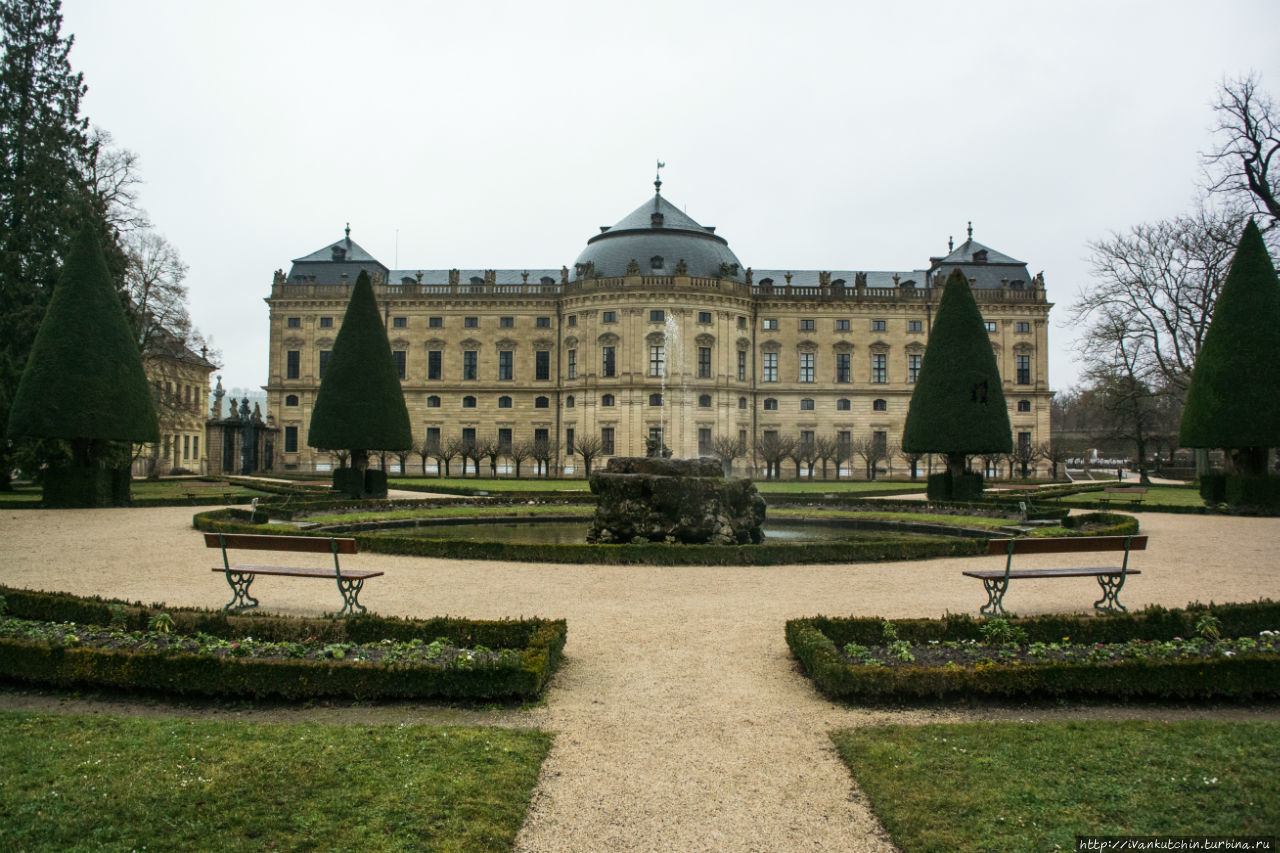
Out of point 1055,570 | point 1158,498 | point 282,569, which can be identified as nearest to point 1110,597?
point 1055,570

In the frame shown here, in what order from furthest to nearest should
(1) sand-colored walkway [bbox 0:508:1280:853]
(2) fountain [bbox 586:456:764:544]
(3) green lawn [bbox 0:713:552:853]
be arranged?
(2) fountain [bbox 586:456:764:544], (1) sand-colored walkway [bbox 0:508:1280:853], (3) green lawn [bbox 0:713:552:853]

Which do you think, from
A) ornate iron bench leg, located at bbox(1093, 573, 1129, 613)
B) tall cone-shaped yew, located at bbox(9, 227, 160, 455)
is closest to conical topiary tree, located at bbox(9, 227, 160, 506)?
tall cone-shaped yew, located at bbox(9, 227, 160, 455)

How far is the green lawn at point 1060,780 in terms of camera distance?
3650 millimetres

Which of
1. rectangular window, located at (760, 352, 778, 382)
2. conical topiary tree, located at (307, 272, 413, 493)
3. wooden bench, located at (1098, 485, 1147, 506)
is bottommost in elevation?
wooden bench, located at (1098, 485, 1147, 506)

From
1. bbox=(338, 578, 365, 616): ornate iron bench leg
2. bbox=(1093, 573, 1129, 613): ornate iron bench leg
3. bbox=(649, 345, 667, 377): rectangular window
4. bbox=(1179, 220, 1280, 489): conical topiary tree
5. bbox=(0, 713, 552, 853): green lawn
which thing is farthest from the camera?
bbox=(649, 345, 667, 377): rectangular window

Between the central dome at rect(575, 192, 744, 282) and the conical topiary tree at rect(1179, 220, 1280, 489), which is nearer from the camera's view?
the conical topiary tree at rect(1179, 220, 1280, 489)

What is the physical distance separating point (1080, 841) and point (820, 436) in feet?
150

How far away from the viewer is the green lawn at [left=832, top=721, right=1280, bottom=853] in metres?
3.65

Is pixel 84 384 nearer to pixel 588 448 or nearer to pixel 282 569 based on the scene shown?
pixel 282 569

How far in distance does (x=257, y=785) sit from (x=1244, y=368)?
71.8 ft

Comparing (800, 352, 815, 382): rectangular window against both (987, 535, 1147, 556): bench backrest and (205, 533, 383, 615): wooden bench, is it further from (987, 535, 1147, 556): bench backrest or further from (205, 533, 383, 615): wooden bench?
(205, 533, 383, 615): wooden bench

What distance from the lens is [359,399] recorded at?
22.1 m

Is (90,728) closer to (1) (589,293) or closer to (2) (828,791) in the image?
(2) (828,791)

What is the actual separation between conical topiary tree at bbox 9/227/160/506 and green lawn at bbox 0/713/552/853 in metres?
16.9
